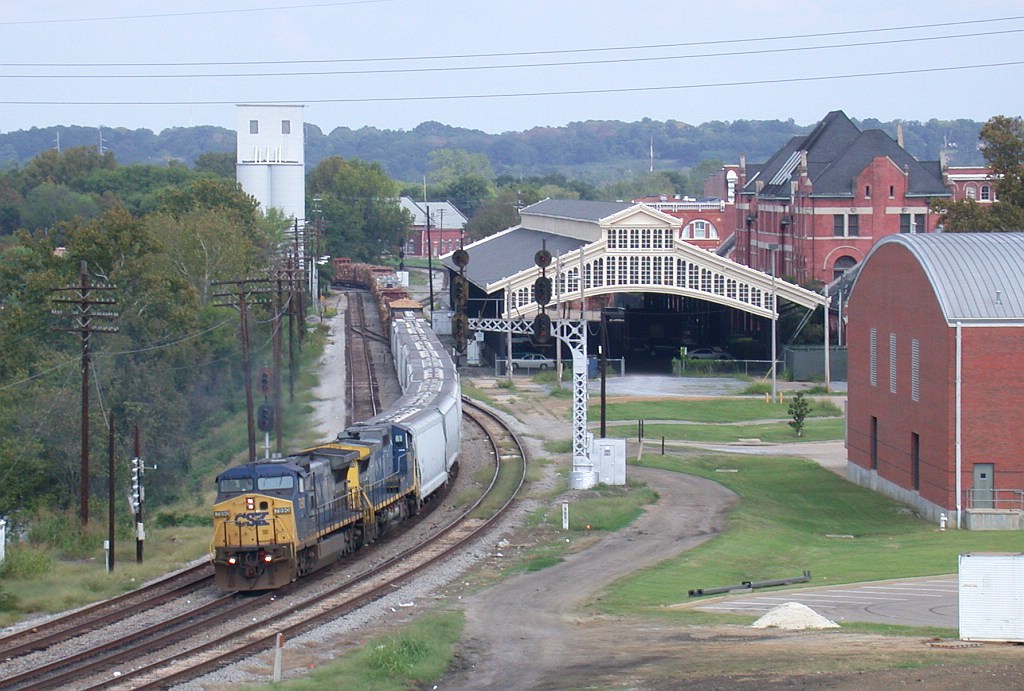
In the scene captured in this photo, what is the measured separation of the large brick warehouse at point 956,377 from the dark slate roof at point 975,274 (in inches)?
1.3

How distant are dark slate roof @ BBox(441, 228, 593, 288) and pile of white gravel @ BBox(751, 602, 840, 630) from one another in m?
59.2

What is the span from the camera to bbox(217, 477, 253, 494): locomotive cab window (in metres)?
28.3

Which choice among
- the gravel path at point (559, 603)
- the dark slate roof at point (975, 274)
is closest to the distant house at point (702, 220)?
the dark slate roof at point (975, 274)

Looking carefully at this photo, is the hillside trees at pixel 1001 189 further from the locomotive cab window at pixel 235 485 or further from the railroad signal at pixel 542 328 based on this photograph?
the locomotive cab window at pixel 235 485

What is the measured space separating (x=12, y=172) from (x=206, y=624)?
186311 mm

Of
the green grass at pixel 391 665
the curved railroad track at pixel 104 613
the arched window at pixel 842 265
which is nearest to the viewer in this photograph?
the green grass at pixel 391 665

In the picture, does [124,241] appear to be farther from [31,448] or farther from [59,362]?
[31,448]

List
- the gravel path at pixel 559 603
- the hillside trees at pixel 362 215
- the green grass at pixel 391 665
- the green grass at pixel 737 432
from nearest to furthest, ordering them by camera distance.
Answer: the green grass at pixel 391 665, the gravel path at pixel 559 603, the green grass at pixel 737 432, the hillside trees at pixel 362 215

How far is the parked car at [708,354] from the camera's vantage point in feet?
299

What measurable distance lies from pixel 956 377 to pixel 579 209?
69100 mm

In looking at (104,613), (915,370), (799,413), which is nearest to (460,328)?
(104,613)

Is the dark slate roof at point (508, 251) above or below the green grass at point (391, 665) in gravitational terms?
above

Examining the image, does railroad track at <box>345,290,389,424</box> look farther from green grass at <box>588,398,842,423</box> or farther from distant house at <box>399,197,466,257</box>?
distant house at <box>399,197,466,257</box>

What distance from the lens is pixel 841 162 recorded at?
104m
